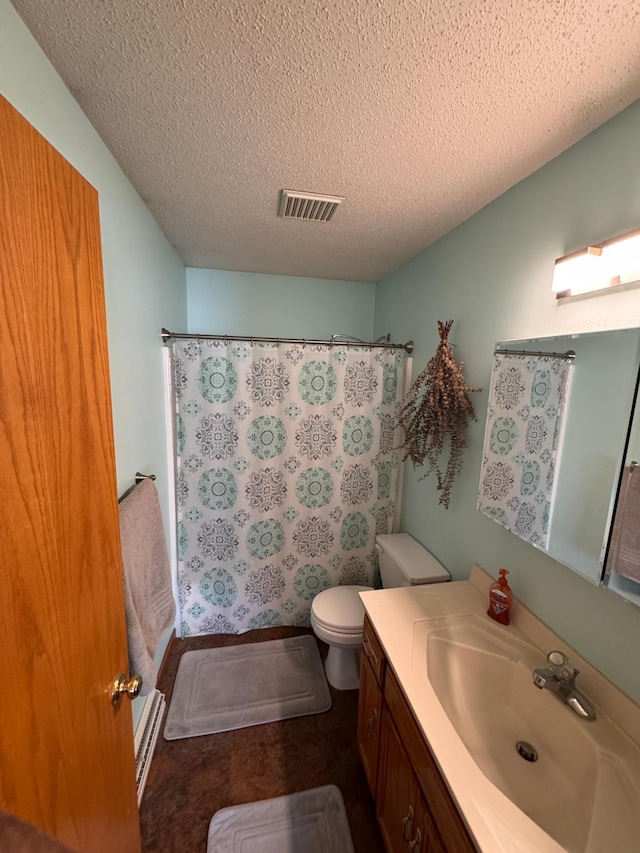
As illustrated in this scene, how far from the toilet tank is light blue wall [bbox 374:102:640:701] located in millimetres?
69

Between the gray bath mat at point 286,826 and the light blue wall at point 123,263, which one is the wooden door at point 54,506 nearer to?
the light blue wall at point 123,263

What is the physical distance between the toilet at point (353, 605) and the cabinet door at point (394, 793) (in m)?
0.52

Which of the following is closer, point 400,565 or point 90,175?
point 90,175

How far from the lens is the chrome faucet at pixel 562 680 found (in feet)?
2.84

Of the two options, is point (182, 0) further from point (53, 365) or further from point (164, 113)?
point (53, 365)

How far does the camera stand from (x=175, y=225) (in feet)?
5.24

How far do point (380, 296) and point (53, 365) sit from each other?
2259 mm

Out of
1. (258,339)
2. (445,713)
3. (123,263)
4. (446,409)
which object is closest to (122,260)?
(123,263)

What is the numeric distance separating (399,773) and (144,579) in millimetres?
1026

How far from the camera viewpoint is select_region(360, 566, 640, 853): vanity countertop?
2.11 feet

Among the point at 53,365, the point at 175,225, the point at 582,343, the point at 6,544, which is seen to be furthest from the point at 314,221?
the point at 6,544

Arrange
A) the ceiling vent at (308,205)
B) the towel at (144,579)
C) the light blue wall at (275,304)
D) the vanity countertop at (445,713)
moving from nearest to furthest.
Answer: the vanity countertop at (445,713) < the towel at (144,579) < the ceiling vent at (308,205) < the light blue wall at (275,304)

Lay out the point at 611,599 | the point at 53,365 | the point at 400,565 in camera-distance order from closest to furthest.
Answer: the point at 53,365, the point at 611,599, the point at 400,565

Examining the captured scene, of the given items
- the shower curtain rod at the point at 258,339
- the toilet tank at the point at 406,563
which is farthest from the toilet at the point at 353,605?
the shower curtain rod at the point at 258,339
